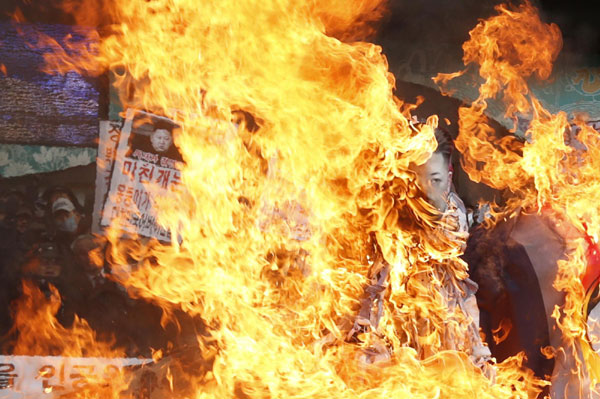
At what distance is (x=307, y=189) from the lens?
4.74m

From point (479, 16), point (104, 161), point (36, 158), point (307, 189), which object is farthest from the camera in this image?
point (479, 16)

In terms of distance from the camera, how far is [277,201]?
533cm

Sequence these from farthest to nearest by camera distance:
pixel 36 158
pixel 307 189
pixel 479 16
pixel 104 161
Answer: pixel 479 16 → pixel 104 161 → pixel 36 158 → pixel 307 189

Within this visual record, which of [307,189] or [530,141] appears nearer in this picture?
[307,189]

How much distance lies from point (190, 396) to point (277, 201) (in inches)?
69.3

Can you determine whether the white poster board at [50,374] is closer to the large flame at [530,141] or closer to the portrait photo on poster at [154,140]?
the portrait photo on poster at [154,140]

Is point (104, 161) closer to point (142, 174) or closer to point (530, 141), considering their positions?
point (142, 174)

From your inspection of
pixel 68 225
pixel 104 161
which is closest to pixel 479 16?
pixel 104 161

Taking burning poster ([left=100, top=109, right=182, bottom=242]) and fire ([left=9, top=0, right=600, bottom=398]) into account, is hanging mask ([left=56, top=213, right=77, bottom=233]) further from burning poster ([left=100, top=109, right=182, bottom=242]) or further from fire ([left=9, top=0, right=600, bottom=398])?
fire ([left=9, top=0, right=600, bottom=398])

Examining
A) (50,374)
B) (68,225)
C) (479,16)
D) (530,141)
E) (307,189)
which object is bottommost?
(50,374)

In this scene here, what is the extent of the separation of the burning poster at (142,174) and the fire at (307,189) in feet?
0.29

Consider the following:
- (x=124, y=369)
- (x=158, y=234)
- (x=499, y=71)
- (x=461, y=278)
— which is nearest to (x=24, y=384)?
(x=124, y=369)

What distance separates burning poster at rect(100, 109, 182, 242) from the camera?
5074 mm

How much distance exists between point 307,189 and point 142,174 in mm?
1450
